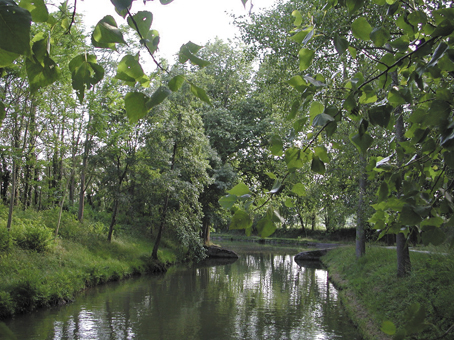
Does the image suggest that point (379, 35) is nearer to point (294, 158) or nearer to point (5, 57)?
point (294, 158)

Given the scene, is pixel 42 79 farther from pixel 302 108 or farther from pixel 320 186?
pixel 320 186

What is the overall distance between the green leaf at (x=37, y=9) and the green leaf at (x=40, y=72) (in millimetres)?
107

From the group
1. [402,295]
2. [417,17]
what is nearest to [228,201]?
[417,17]

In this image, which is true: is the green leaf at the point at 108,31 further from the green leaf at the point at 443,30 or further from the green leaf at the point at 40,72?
the green leaf at the point at 443,30

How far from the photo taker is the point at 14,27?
2.36ft

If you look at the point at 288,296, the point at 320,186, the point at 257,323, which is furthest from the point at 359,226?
the point at 257,323

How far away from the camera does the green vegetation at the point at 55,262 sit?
9.09 m

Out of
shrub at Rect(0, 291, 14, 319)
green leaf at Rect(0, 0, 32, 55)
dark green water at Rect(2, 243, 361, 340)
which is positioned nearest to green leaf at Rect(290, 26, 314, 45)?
green leaf at Rect(0, 0, 32, 55)

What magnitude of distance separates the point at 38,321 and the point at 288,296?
785 cm

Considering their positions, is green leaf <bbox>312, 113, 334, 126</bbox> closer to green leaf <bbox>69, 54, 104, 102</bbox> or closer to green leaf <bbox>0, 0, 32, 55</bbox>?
green leaf <bbox>69, 54, 104, 102</bbox>

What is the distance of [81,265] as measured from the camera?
12477 millimetres

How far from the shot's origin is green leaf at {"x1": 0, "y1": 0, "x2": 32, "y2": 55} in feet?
2.33

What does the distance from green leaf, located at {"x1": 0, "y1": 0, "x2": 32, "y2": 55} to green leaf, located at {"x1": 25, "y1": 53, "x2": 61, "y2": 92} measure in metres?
0.26

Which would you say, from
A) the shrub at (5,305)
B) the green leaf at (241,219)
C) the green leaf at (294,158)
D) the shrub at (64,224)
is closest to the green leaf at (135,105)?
the green leaf at (241,219)
